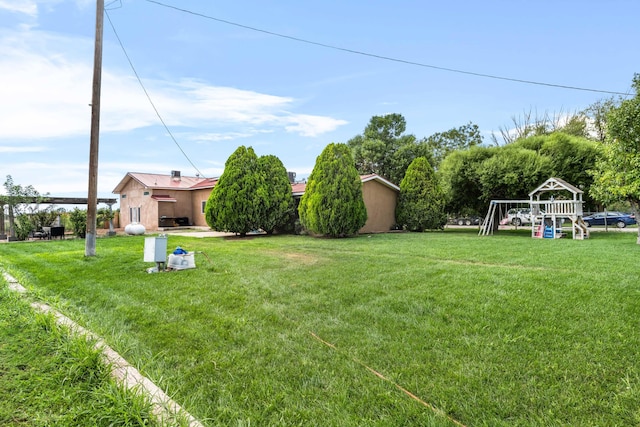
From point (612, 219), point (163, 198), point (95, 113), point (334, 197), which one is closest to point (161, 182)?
point (163, 198)

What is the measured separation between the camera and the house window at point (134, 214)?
23484 millimetres

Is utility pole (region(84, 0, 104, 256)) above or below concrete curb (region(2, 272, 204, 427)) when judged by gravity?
above

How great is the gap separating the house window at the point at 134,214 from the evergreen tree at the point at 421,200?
58.5ft

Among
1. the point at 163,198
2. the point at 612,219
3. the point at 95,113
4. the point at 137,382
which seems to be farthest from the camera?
the point at 612,219

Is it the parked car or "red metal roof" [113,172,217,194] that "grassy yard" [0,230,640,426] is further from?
the parked car

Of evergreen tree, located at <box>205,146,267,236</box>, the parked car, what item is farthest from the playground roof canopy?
evergreen tree, located at <box>205,146,267,236</box>

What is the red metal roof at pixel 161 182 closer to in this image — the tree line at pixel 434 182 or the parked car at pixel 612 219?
the tree line at pixel 434 182

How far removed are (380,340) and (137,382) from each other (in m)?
1.98

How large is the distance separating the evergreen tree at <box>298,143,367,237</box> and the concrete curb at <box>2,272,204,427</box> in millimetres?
10574

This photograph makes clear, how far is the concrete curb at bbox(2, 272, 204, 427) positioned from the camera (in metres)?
1.88

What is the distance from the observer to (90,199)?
27.4ft

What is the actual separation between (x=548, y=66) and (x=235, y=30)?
38.7ft

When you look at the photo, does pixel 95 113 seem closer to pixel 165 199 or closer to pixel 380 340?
pixel 380 340

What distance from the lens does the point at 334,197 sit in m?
13.5
